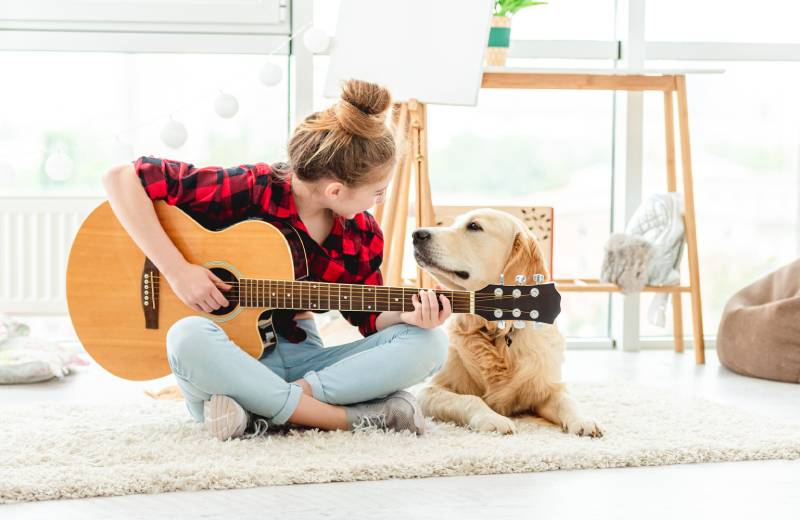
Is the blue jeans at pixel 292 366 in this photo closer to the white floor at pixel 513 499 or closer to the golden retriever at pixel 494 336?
the golden retriever at pixel 494 336

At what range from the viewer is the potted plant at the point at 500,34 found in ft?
10.1

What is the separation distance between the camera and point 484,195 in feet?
11.7

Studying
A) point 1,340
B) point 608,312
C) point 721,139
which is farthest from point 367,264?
point 721,139

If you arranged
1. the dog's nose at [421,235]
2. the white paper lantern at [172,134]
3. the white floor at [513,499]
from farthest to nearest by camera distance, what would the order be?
the white paper lantern at [172,134], the dog's nose at [421,235], the white floor at [513,499]

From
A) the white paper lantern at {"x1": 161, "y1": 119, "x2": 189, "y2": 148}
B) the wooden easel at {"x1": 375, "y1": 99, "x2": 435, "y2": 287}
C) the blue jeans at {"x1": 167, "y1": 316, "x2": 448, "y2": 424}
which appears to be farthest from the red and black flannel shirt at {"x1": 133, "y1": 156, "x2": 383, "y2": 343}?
the white paper lantern at {"x1": 161, "y1": 119, "x2": 189, "y2": 148}

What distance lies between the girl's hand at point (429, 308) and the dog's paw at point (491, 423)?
0.75ft

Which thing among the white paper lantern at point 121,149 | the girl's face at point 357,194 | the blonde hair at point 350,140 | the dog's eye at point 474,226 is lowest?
the dog's eye at point 474,226

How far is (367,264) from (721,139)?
224 centimetres

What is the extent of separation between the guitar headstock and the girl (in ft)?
0.26

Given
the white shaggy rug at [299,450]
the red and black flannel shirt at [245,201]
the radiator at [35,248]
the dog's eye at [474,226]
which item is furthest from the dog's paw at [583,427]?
the radiator at [35,248]

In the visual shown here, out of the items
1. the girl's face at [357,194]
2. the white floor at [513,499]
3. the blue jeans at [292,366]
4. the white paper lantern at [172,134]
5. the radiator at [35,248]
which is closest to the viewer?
the white floor at [513,499]

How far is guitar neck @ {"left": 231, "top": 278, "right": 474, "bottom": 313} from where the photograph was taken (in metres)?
1.77

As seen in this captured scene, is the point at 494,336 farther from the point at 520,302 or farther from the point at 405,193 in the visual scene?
the point at 405,193

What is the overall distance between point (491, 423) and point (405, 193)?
1102mm
